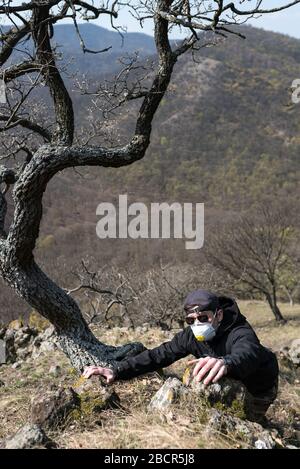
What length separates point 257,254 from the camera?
76.2ft

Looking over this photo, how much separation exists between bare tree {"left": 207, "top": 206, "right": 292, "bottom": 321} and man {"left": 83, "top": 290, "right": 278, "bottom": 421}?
64.6 feet

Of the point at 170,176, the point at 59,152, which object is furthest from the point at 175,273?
the point at 170,176

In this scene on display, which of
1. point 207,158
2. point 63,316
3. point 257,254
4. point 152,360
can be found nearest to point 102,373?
point 152,360

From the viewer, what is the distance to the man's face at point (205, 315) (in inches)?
127

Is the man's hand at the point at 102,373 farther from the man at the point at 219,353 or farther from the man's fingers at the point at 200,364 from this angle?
the man's fingers at the point at 200,364

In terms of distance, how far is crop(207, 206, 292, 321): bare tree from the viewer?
76.1 feet

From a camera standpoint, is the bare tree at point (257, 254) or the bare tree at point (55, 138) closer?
the bare tree at point (55, 138)

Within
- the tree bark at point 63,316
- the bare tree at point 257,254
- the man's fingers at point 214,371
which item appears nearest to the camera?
the man's fingers at point 214,371

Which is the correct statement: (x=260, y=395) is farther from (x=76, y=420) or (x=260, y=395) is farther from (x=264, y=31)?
(x=264, y=31)

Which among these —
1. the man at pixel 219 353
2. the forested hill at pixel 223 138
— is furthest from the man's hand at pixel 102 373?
the forested hill at pixel 223 138

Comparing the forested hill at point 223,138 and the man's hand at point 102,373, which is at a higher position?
the forested hill at point 223,138

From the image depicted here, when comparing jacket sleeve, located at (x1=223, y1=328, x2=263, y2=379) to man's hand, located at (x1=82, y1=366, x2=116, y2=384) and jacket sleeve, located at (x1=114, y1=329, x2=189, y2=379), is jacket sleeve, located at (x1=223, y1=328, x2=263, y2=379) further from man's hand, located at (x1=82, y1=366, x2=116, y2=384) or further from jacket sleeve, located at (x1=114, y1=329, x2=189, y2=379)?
man's hand, located at (x1=82, y1=366, x2=116, y2=384)

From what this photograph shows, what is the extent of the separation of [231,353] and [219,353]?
23 cm

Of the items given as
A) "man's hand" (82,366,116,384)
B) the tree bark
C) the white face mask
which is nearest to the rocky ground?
"man's hand" (82,366,116,384)
